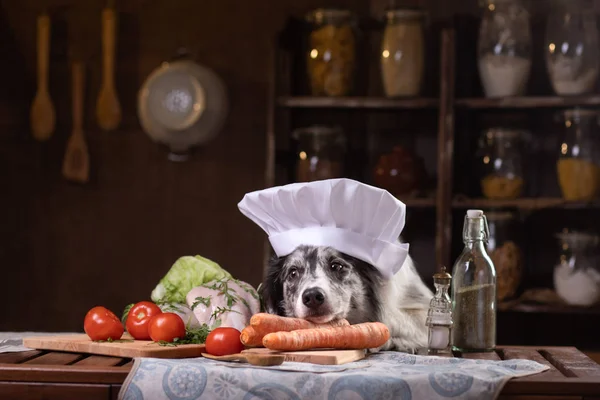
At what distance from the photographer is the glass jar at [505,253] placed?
10.6ft

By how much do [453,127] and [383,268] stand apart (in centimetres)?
171

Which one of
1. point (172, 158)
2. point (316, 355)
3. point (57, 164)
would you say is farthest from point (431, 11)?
point (316, 355)

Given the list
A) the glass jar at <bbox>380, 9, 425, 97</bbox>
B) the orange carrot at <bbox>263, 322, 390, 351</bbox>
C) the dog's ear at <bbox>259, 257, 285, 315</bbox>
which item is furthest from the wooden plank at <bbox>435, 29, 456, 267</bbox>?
the orange carrot at <bbox>263, 322, 390, 351</bbox>

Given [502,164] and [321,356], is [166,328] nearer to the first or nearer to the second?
[321,356]

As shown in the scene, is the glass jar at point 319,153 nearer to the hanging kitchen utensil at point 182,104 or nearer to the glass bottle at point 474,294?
the hanging kitchen utensil at point 182,104

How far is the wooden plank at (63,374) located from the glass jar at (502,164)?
217cm

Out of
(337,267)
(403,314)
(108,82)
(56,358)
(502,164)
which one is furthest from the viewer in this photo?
(108,82)

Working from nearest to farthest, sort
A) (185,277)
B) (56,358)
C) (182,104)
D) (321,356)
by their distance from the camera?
(321,356) < (56,358) < (185,277) < (182,104)

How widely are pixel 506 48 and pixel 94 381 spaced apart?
2.33 meters

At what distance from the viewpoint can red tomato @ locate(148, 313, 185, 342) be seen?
154 centimetres

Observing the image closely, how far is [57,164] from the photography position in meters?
3.85

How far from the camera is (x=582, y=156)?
10.5 feet

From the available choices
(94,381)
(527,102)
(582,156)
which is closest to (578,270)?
(582,156)

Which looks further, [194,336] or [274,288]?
[274,288]
